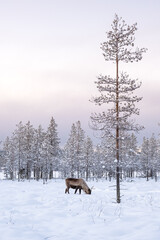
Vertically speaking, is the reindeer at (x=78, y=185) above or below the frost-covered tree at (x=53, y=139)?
below

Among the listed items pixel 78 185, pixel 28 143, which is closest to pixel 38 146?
pixel 28 143

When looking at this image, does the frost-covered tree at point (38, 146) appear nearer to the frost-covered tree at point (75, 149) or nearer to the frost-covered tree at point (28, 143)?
the frost-covered tree at point (28, 143)

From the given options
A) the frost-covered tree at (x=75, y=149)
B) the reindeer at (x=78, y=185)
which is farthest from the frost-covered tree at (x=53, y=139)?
the reindeer at (x=78, y=185)

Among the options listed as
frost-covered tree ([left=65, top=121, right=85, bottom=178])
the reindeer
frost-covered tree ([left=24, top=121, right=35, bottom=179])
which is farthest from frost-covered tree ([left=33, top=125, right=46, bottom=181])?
the reindeer

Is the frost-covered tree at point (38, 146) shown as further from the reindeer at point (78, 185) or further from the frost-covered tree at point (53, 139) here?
the reindeer at point (78, 185)

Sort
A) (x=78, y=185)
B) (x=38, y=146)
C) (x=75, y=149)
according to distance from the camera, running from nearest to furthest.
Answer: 1. (x=78, y=185)
2. (x=75, y=149)
3. (x=38, y=146)

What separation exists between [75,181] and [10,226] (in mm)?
16069

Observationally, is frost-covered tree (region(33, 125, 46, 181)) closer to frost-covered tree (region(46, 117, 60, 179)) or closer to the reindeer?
frost-covered tree (region(46, 117, 60, 179))

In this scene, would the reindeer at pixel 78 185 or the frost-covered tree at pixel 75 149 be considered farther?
the frost-covered tree at pixel 75 149

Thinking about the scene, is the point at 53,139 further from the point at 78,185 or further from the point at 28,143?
the point at 78,185

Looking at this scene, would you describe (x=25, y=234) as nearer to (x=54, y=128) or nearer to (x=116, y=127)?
(x=116, y=127)

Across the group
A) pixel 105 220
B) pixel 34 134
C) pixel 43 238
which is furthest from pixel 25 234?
pixel 34 134

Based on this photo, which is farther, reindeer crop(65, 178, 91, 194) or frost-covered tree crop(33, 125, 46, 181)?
frost-covered tree crop(33, 125, 46, 181)

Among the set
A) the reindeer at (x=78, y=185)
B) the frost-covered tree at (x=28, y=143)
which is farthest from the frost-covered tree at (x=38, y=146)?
the reindeer at (x=78, y=185)
